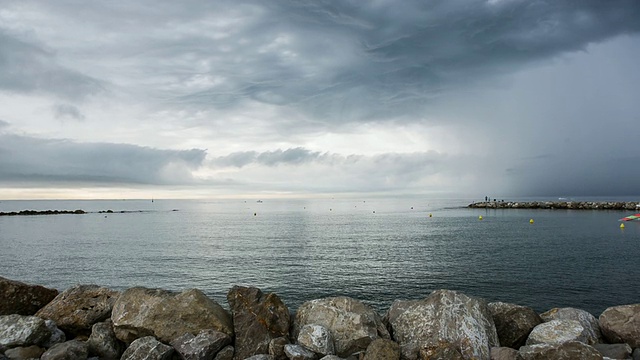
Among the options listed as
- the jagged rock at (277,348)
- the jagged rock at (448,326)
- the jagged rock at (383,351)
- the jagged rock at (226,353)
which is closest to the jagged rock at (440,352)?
the jagged rock at (448,326)

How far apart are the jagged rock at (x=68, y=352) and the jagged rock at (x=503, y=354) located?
36.6 feet

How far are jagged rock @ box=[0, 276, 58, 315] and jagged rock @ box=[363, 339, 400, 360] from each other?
11712mm

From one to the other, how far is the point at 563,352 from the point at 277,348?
23.3 ft

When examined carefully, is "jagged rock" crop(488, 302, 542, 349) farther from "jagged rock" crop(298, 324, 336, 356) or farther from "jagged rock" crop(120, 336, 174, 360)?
"jagged rock" crop(120, 336, 174, 360)

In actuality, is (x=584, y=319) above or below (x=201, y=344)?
above

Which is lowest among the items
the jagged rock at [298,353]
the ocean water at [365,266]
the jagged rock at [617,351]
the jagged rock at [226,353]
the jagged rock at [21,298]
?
the ocean water at [365,266]

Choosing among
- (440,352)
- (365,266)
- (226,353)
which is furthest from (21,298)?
(365,266)

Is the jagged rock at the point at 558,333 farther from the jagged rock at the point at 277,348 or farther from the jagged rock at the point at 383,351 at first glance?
the jagged rock at the point at 277,348

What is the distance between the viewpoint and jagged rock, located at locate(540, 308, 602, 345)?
1160 cm

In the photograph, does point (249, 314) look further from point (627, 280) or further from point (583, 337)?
point (627, 280)

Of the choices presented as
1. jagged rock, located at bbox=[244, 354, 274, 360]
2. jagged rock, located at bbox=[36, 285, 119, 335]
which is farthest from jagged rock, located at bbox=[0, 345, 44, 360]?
jagged rock, located at bbox=[244, 354, 274, 360]

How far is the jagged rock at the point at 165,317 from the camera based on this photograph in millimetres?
11898

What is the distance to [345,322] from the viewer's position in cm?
1197

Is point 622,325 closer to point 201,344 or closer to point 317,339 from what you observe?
point 317,339
